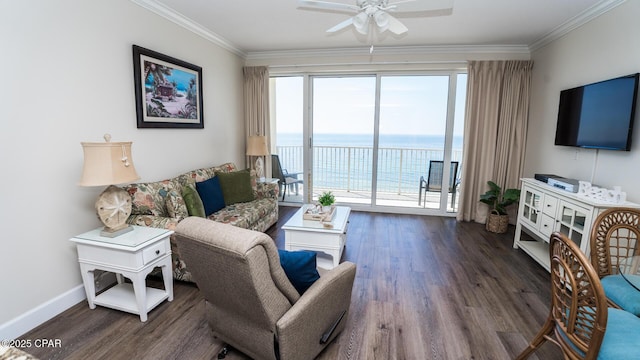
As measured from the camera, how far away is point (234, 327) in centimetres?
167

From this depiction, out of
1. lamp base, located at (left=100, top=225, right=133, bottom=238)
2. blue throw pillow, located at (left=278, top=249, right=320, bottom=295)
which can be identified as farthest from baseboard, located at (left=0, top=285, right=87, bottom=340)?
blue throw pillow, located at (left=278, top=249, right=320, bottom=295)

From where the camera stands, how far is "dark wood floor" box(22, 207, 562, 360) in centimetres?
188

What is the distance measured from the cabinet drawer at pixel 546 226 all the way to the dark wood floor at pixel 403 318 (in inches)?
14.2

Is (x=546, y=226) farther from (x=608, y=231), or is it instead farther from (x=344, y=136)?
(x=344, y=136)

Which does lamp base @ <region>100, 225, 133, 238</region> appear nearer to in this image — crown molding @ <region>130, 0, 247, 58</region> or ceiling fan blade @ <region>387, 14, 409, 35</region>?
crown molding @ <region>130, 0, 247, 58</region>

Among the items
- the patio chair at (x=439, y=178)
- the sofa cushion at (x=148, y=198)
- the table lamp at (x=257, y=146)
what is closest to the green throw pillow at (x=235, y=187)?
the table lamp at (x=257, y=146)

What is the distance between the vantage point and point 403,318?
7.32 feet

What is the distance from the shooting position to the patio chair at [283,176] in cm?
535

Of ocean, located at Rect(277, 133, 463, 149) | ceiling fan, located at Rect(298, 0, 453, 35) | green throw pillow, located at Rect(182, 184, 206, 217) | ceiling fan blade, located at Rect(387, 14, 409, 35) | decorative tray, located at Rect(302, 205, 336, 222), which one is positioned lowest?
decorative tray, located at Rect(302, 205, 336, 222)

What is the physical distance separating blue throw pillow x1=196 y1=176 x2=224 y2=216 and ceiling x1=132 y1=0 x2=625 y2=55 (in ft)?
6.16

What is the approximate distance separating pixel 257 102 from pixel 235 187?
1.88 metres

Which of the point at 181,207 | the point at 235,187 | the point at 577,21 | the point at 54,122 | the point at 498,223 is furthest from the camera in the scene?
the point at 498,223

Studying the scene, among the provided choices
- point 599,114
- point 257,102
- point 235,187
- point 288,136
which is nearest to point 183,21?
point 257,102

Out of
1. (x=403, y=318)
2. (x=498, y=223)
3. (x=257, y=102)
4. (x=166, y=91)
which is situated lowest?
(x=403, y=318)
